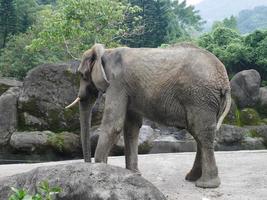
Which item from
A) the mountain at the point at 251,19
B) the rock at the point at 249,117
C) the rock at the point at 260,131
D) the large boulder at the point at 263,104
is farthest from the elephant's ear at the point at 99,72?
the mountain at the point at 251,19

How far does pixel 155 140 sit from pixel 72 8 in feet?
24.5

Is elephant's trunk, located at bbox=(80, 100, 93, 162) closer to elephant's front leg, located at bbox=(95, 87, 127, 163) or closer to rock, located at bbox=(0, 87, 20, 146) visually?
elephant's front leg, located at bbox=(95, 87, 127, 163)

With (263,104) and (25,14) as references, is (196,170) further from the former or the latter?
(25,14)

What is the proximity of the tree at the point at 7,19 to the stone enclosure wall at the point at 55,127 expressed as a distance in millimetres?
15283

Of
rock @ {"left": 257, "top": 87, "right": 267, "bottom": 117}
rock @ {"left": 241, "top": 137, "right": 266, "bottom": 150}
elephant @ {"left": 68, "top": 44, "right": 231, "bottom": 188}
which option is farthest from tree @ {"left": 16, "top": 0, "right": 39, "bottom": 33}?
elephant @ {"left": 68, "top": 44, "right": 231, "bottom": 188}

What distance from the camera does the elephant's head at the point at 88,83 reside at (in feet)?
20.3

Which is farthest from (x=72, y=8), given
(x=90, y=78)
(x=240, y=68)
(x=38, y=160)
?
(x=90, y=78)

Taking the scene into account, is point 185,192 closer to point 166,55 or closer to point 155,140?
point 166,55

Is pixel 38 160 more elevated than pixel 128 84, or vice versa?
pixel 128 84

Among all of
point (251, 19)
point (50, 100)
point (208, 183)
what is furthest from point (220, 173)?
point (251, 19)

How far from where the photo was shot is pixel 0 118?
40.5ft

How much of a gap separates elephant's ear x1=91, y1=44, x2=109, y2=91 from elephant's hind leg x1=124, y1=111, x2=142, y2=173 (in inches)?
22.7

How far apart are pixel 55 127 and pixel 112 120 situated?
6.59 metres

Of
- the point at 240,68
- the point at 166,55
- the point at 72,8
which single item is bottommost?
the point at 166,55
